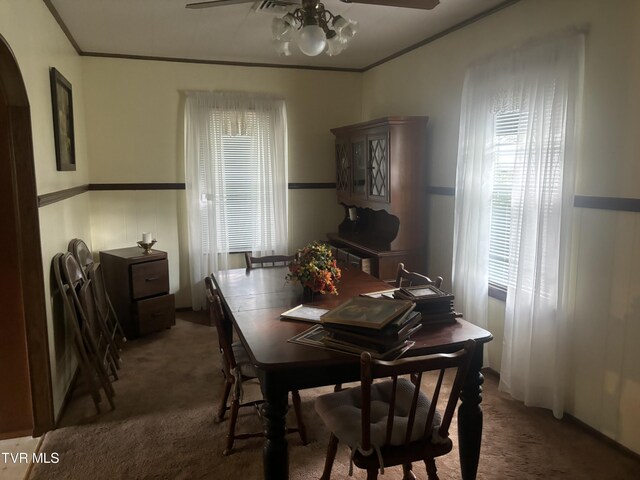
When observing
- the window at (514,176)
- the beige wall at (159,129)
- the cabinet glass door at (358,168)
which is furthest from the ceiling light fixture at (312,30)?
the beige wall at (159,129)

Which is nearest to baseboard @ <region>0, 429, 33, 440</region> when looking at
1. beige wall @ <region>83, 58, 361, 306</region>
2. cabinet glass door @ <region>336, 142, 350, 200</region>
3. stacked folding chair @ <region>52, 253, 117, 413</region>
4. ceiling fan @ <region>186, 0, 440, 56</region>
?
stacked folding chair @ <region>52, 253, 117, 413</region>

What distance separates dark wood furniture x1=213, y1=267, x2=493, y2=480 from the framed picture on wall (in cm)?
169

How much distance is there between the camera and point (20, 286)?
259 cm

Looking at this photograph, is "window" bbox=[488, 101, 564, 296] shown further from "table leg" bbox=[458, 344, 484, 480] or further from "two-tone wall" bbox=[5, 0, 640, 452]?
"table leg" bbox=[458, 344, 484, 480]

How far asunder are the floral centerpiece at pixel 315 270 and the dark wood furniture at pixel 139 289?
2.00 metres

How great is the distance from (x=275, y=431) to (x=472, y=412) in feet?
2.62

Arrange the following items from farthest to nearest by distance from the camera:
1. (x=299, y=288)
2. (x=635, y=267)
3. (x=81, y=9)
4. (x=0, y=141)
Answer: (x=81, y=9), (x=299, y=288), (x=0, y=141), (x=635, y=267)

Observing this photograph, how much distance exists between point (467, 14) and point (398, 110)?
1193 mm

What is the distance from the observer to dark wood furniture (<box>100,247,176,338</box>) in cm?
406

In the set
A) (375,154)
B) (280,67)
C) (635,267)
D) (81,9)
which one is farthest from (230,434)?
(280,67)

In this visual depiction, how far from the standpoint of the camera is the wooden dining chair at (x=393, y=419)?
63.1 inches

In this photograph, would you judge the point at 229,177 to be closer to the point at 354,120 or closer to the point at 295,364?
the point at 354,120

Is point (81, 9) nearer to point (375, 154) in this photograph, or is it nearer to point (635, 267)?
point (375, 154)

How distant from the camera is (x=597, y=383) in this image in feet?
8.41
